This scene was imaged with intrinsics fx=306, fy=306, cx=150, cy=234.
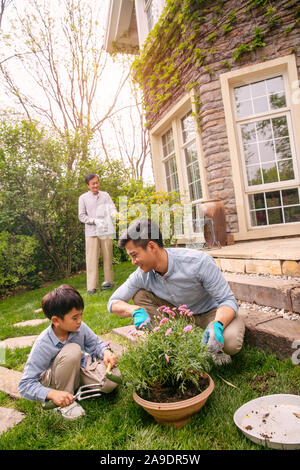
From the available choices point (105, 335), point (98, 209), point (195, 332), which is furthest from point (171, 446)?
point (98, 209)

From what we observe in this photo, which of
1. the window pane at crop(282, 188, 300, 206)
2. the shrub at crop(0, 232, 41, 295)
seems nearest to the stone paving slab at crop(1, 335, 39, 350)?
the shrub at crop(0, 232, 41, 295)

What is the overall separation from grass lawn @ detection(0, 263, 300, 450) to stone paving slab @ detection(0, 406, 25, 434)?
0.15 feet

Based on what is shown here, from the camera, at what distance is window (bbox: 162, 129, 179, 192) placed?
6.67 metres

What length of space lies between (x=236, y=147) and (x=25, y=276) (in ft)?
16.6

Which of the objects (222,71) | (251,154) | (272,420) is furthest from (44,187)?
(272,420)

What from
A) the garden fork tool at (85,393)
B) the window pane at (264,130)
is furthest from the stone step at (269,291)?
the window pane at (264,130)

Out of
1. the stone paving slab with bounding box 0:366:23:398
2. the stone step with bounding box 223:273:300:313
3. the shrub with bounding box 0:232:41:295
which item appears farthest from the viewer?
the shrub with bounding box 0:232:41:295

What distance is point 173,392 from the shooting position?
4.87 ft

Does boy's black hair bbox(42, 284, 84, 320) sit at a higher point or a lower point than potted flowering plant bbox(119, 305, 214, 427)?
higher

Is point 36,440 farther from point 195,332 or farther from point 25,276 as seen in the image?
point 25,276

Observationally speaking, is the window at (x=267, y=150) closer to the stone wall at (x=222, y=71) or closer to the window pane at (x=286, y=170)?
the window pane at (x=286, y=170)

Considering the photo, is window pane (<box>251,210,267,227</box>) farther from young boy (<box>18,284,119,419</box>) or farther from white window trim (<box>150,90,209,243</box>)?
young boy (<box>18,284,119,419</box>)

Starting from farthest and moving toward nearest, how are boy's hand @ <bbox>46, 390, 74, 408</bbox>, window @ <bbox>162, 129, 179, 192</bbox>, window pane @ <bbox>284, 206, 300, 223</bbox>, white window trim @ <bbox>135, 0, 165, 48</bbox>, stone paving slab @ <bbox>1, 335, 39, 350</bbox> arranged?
white window trim @ <bbox>135, 0, 165, 48</bbox>, window @ <bbox>162, 129, 179, 192</bbox>, window pane @ <bbox>284, 206, 300, 223</bbox>, stone paving slab @ <bbox>1, 335, 39, 350</bbox>, boy's hand @ <bbox>46, 390, 74, 408</bbox>

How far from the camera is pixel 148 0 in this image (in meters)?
7.02
